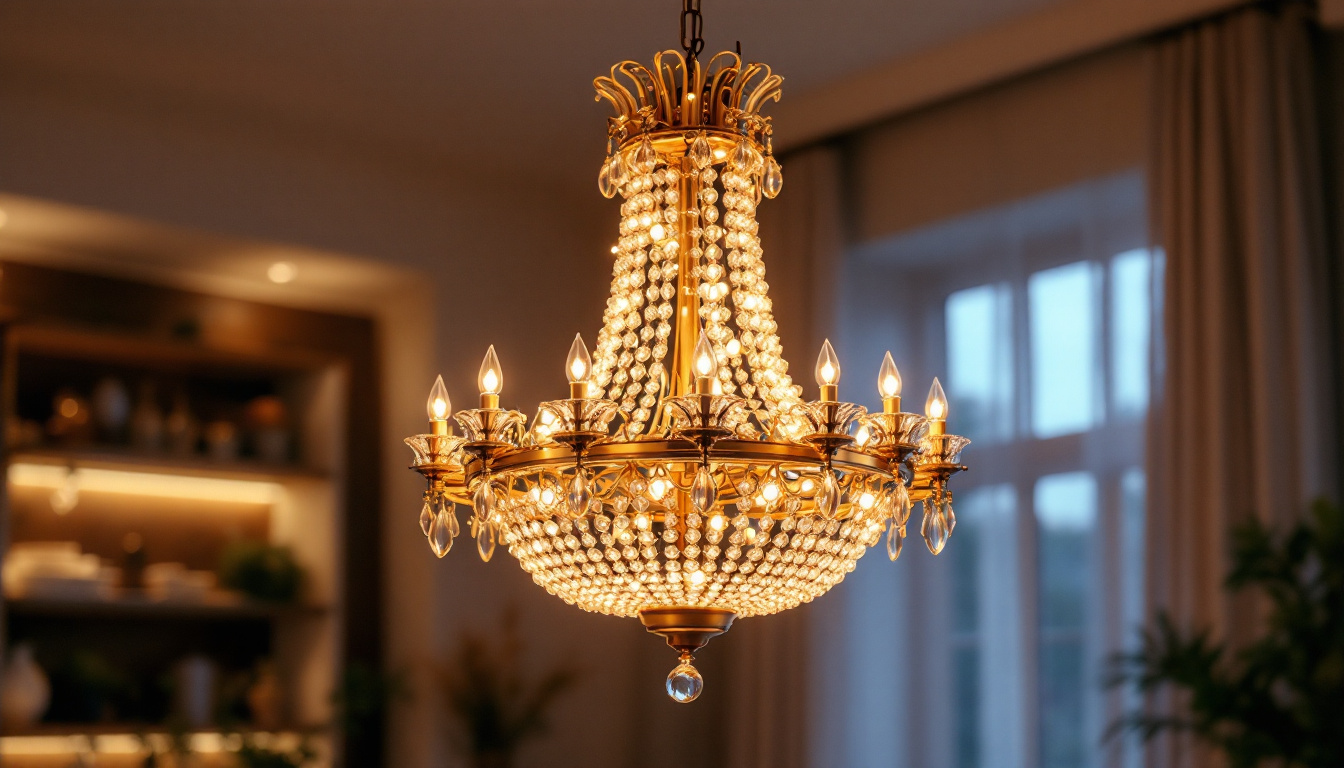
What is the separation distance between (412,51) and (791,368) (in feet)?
4.46

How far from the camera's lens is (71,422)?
4.18 m

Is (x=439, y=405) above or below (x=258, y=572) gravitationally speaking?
above

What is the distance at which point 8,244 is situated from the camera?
4.29 m

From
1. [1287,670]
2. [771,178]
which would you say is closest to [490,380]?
[771,178]

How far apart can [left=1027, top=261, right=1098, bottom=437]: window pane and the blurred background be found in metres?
0.01

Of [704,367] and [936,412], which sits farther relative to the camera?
[936,412]

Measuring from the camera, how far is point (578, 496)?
158 cm

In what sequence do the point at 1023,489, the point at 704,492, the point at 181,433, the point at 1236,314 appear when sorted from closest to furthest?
the point at 704,492 → the point at 1236,314 → the point at 1023,489 → the point at 181,433

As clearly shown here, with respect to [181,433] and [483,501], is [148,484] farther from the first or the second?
[483,501]

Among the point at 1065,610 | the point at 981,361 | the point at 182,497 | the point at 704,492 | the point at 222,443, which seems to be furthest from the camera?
the point at 182,497

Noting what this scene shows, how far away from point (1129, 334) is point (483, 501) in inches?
97.4

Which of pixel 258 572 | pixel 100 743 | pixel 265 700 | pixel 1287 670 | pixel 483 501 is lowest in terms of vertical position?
pixel 100 743

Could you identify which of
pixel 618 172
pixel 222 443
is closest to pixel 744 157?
pixel 618 172

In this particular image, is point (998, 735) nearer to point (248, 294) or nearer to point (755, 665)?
point (755, 665)
